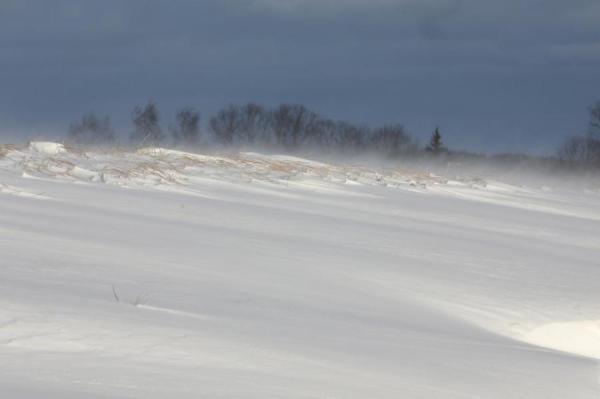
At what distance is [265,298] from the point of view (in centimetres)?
327

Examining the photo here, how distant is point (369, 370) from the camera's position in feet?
7.56

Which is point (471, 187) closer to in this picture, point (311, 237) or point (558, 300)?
point (311, 237)

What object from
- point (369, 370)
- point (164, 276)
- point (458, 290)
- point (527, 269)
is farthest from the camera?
point (527, 269)

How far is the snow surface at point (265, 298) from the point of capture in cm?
206

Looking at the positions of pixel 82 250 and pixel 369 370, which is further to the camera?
pixel 82 250

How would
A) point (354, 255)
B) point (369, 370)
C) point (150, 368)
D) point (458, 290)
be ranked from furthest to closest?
1. point (354, 255)
2. point (458, 290)
3. point (369, 370)
4. point (150, 368)

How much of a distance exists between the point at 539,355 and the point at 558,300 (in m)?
1.44

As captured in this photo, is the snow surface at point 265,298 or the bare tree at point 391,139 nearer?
the snow surface at point 265,298

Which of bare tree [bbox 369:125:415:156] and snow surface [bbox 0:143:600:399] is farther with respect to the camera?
bare tree [bbox 369:125:415:156]

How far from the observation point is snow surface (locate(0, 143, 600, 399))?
2.06 metres

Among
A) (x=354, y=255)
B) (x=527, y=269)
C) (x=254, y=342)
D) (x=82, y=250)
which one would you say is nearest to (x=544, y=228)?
(x=527, y=269)

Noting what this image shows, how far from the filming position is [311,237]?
5.62 meters

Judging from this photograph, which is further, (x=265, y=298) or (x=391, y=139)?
(x=391, y=139)

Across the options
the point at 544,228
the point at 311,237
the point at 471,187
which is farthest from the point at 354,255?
the point at 471,187
